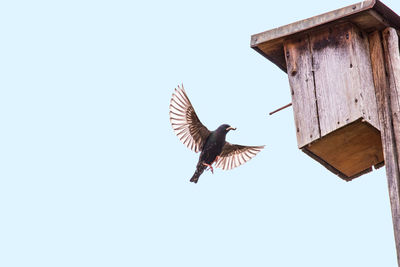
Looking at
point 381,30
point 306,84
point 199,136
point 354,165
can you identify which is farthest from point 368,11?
point 199,136

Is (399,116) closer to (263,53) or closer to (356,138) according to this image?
(356,138)

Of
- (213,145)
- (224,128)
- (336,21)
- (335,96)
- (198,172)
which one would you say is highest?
(336,21)

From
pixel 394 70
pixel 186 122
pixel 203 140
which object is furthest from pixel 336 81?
pixel 203 140

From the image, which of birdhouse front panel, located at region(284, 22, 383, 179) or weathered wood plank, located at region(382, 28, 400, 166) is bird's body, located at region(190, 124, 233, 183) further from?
weathered wood plank, located at region(382, 28, 400, 166)

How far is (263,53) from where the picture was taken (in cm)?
559

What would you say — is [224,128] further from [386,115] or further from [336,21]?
[386,115]

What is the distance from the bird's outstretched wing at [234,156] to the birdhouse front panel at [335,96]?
2398 millimetres

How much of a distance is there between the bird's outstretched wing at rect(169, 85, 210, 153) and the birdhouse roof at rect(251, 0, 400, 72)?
1.71 metres

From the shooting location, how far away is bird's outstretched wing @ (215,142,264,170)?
7801mm

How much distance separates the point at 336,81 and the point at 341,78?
0.12 feet

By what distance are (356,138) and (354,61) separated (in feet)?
1.56

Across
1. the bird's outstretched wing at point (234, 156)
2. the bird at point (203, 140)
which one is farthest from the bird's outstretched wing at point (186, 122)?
the bird's outstretched wing at point (234, 156)

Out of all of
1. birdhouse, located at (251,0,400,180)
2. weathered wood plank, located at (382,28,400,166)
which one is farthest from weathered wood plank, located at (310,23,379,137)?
weathered wood plank, located at (382,28,400,166)

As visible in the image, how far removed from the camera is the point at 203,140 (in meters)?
7.54
